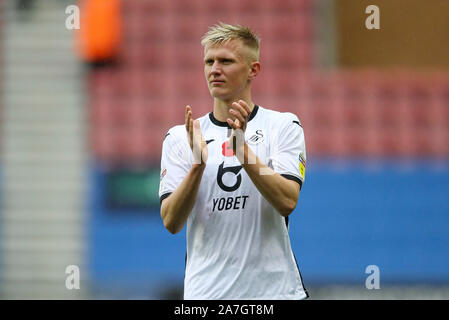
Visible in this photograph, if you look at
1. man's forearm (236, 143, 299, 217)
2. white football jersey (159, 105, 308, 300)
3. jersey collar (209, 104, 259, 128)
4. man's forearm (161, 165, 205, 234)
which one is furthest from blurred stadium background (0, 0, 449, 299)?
man's forearm (236, 143, 299, 217)

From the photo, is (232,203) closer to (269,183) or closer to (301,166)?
(269,183)

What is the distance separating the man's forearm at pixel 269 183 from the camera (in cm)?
330

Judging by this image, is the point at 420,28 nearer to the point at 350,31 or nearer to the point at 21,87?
the point at 350,31

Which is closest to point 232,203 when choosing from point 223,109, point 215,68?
point 223,109

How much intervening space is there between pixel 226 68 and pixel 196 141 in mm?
417

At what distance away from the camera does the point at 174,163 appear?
12.3 feet

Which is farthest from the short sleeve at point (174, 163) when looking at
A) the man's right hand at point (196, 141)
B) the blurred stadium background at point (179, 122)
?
the blurred stadium background at point (179, 122)

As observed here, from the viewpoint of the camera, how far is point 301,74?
37.0 feet

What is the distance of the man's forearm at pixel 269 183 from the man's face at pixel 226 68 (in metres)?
0.41

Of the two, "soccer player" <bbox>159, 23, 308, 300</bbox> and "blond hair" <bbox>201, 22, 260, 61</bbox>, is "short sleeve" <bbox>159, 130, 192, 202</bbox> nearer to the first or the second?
"soccer player" <bbox>159, 23, 308, 300</bbox>

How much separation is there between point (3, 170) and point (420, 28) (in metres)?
6.90

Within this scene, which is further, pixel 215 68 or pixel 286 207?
pixel 215 68
